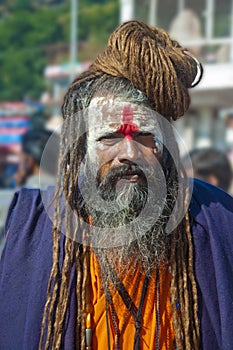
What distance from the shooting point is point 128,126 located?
2.62 meters

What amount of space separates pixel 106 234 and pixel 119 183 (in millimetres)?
190

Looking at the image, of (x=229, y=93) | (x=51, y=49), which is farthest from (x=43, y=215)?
(x=51, y=49)

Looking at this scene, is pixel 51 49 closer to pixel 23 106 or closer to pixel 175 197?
pixel 23 106

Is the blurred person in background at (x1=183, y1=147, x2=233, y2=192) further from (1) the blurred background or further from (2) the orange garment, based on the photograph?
(2) the orange garment

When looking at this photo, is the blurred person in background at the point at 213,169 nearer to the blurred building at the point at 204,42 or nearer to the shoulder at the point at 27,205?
the shoulder at the point at 27,205

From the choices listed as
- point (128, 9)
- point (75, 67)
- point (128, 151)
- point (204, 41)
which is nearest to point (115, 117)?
point (128, 151)

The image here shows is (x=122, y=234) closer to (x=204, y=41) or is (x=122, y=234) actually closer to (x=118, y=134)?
(x=118, y=134)

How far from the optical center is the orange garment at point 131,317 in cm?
253

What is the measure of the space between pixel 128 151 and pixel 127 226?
0.26 meters

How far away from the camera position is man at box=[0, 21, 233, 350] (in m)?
2.52

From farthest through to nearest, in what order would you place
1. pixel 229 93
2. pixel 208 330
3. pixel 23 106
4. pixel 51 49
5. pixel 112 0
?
pixel 112 0
pixel 51 49
pixel 23 106
pixel 229 93
pixel 208 330

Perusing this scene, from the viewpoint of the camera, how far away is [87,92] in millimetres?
2688

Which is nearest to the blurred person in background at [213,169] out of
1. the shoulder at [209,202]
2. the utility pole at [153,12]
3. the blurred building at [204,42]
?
the shoulder at [209,202]

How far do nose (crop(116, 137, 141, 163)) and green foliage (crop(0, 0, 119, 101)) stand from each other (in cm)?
2182
